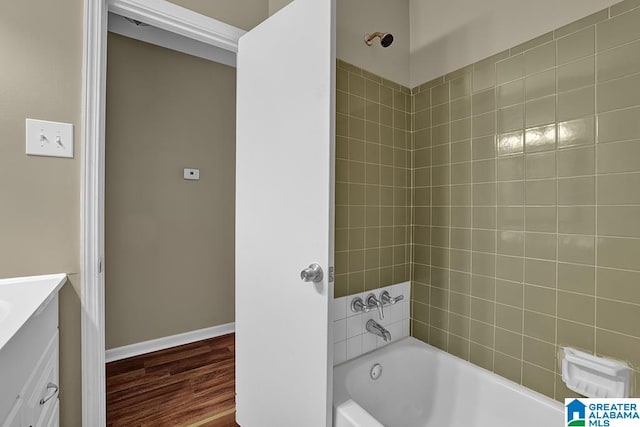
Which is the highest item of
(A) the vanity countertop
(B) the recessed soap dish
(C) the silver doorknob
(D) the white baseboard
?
(C) the silver doorknob

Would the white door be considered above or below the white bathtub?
above

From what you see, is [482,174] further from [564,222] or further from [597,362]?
[597,362]

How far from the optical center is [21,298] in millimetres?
873

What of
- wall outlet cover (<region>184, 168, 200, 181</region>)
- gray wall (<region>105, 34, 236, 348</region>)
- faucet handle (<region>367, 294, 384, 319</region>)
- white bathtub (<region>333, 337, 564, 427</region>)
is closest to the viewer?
white bathtub (<region>333, 337, 564, 427</region>)

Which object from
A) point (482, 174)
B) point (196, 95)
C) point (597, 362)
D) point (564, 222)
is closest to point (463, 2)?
point (482, 174)

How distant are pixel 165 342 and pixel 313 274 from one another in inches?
81.3

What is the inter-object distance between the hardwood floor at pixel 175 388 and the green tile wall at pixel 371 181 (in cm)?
110

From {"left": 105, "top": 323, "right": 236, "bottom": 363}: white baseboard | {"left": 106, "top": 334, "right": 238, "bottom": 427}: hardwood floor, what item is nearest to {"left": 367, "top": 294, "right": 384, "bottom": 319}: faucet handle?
{"left": 106, "top": 334, "right": 238, "bottom": 427}: hardwood floor

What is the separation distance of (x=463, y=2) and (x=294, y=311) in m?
1.72

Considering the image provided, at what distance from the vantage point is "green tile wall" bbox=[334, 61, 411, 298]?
4.95ft

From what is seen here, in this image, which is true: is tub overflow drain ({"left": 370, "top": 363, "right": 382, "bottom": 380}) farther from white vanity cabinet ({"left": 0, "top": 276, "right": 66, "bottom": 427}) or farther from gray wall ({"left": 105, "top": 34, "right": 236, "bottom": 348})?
gray wall ({"left": 105, "top": 34, "right": 236, "bottom": 348})

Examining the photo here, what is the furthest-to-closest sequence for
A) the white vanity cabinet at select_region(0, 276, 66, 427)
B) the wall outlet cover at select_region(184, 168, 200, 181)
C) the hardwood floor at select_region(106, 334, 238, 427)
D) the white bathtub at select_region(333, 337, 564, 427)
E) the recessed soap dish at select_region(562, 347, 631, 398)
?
the wall outlet cover at select_region(184, 168, 200, 181) < the hardwood floor at select_region(106, 334, 238, 427) < the white bathtub at select_region(333, 337, 564, 427) < the recessed soap dish at select_region(562, 347, 631, 398) < the white vanity cabinet at select_region(0, 276, 66, 427)

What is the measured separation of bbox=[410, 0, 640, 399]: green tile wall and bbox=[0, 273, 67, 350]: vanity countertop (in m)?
1.66

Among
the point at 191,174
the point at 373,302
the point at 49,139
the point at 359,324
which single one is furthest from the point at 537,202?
the point at 191,174
